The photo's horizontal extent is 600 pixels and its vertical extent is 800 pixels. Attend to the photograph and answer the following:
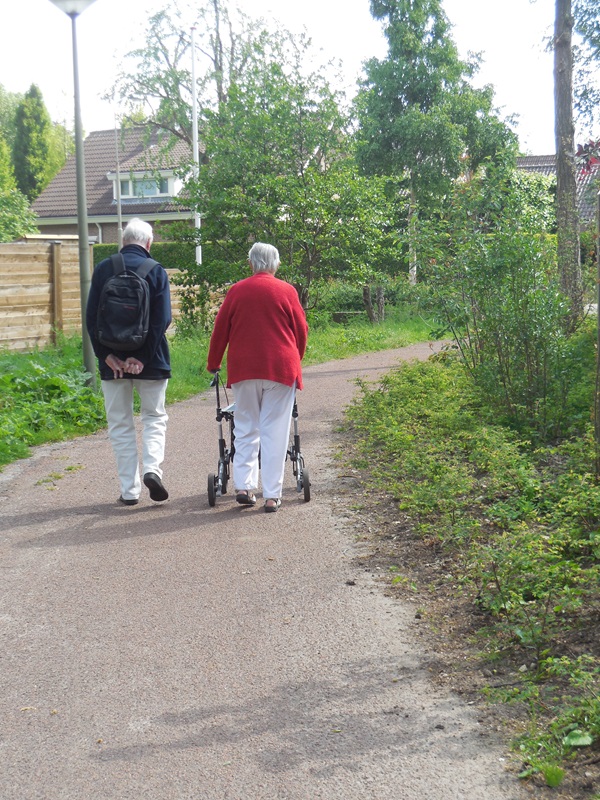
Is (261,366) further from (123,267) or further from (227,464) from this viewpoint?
(123,267)

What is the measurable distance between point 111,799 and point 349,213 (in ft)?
51.3

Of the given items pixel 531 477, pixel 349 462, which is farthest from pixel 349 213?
pixel 531 477

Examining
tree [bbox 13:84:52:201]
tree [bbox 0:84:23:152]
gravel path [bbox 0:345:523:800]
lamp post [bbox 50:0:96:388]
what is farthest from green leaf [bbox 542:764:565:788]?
tree [bbox 0:84:23:152]

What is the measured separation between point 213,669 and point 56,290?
1279 cm

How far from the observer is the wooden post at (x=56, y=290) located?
16.0 m

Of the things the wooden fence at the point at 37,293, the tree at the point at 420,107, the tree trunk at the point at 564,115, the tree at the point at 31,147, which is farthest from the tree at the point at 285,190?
the tree at the point at 31,147

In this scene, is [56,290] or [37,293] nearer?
[37,293]

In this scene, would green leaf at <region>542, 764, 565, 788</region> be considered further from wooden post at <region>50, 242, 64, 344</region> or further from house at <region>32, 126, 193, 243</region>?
house at <region>32, 126, 193, 243</region>

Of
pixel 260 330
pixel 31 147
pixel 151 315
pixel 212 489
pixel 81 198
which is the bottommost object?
pixel 212 489

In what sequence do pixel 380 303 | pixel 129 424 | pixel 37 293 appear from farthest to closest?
pixel 380 303 < pixel 37 293 < pixel 129 424

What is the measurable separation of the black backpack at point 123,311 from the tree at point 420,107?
25.0 meters

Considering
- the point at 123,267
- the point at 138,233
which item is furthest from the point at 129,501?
the point at 138,233

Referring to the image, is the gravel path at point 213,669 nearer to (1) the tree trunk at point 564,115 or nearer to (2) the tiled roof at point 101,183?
(1) the tree trunk at point 564,115

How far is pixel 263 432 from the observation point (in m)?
7.07
